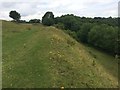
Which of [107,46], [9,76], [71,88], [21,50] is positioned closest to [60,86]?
[71,88]

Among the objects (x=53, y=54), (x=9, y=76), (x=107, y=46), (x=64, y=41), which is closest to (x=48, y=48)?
(x=53, y=54)

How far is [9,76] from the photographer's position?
23641mm

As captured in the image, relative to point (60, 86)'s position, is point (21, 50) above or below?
above

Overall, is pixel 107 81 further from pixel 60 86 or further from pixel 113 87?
pixel 60 86

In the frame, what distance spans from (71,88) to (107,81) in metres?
5.67

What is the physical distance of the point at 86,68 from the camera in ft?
89.7

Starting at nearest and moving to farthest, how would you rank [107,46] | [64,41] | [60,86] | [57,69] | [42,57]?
[60,86]
[57,69]
[42,57]
[64,41]
[107,46]

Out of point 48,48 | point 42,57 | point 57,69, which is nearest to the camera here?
point 57,69

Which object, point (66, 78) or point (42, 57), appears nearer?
point (66, 78)

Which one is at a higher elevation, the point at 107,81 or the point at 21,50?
the point at 21,50

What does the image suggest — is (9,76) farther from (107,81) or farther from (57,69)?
(107,81)

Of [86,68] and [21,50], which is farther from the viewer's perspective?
[21,50]

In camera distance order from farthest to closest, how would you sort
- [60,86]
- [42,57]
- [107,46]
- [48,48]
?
1. [107,46]
2. [48,48]
3. [42,57]
4. [60,86]

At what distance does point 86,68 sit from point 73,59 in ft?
5.02
